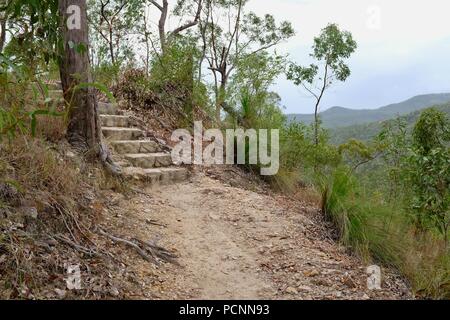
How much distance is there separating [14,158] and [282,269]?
5.86ft

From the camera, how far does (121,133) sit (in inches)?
185

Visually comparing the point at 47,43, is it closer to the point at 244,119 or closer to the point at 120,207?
the point at 120,207

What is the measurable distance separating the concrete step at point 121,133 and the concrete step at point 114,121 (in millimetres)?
136

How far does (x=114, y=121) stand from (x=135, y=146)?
1.54 feet

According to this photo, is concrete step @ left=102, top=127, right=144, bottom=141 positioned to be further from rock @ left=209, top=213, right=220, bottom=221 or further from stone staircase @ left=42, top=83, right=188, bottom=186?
rock @ left=209, top=213, right=220, bottom=221

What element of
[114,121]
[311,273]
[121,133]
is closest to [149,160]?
[121,133]

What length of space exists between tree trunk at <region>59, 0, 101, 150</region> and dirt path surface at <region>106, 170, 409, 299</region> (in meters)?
0.68

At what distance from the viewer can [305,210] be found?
159 inches

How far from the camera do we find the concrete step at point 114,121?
15.6ft

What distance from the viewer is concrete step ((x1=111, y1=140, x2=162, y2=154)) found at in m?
Answer: 4.48

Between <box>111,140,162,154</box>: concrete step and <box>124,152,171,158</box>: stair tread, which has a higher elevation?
<box>111,140,162,154</box>: concrete step
